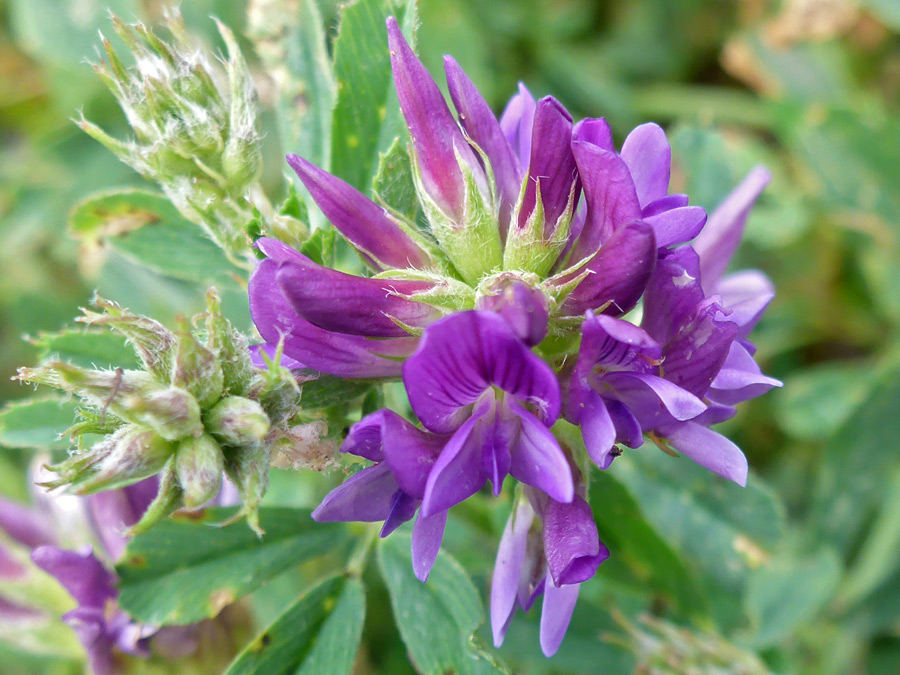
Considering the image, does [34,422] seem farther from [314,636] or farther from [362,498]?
[362,498]

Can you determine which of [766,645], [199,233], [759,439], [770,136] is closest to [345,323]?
[199,233]

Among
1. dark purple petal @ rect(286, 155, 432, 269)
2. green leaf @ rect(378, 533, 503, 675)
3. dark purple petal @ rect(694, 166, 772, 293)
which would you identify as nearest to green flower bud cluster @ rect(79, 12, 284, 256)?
dark purple petal @ rect(286, 155, 432, 269)

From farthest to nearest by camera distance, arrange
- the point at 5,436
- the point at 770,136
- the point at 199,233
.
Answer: the point at 770,136
the point at 199,233
the point at 5,436

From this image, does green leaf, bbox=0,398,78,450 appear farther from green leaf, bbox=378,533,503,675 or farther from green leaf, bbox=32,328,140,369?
green leaf, bbox=378,533,503,675

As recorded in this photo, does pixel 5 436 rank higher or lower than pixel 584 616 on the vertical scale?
higher

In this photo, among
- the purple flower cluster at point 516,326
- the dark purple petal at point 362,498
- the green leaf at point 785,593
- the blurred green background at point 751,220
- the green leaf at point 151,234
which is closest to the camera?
the purple flower cluster at point 516,326

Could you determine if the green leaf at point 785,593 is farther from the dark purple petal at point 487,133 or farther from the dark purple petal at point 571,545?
the dark purple petal at point 487,133

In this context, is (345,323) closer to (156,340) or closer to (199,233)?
(156,340)

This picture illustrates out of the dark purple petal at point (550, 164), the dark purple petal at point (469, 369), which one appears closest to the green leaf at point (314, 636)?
the dark purple petal at point (469, 369)
